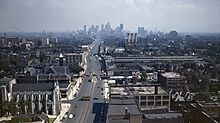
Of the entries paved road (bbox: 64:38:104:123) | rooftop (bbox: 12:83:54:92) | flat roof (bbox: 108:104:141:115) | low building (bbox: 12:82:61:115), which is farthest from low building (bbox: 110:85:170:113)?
rooftop (bbox: 12:83:54:92)

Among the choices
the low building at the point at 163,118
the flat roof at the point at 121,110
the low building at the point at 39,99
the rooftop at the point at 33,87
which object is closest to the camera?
the flat roof at the point at 121,110

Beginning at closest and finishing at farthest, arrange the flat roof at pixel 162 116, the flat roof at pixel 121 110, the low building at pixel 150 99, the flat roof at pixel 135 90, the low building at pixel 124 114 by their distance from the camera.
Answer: the low building at pixel 124 114 < the flat roof at pixel 121 110 < the flat roof at pixel 162 116 < the low building at pixel 150 99 < the flat roof at pixel 135 90

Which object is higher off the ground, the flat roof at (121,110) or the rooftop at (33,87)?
the flat roof at (121,110)

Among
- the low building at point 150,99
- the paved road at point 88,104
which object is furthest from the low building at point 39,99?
the low building at point 150,99

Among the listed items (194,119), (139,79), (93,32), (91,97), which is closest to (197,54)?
(139,79)

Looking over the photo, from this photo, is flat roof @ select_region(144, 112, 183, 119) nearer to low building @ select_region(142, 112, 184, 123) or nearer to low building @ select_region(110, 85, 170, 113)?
low building @ select_region(142, 112, 184, 123)

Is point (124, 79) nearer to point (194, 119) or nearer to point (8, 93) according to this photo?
point (8, 93)

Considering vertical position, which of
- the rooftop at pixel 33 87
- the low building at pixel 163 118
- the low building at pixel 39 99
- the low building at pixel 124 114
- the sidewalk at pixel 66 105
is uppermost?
the low building at pixel 124 114

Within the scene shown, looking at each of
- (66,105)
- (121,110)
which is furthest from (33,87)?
(121,110)

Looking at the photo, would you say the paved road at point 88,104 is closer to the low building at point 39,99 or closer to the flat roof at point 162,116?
the low building at point 39,99

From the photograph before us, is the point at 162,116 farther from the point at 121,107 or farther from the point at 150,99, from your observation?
the point at 150,99

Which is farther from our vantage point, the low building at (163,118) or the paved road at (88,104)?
the paved road at (88,104)
